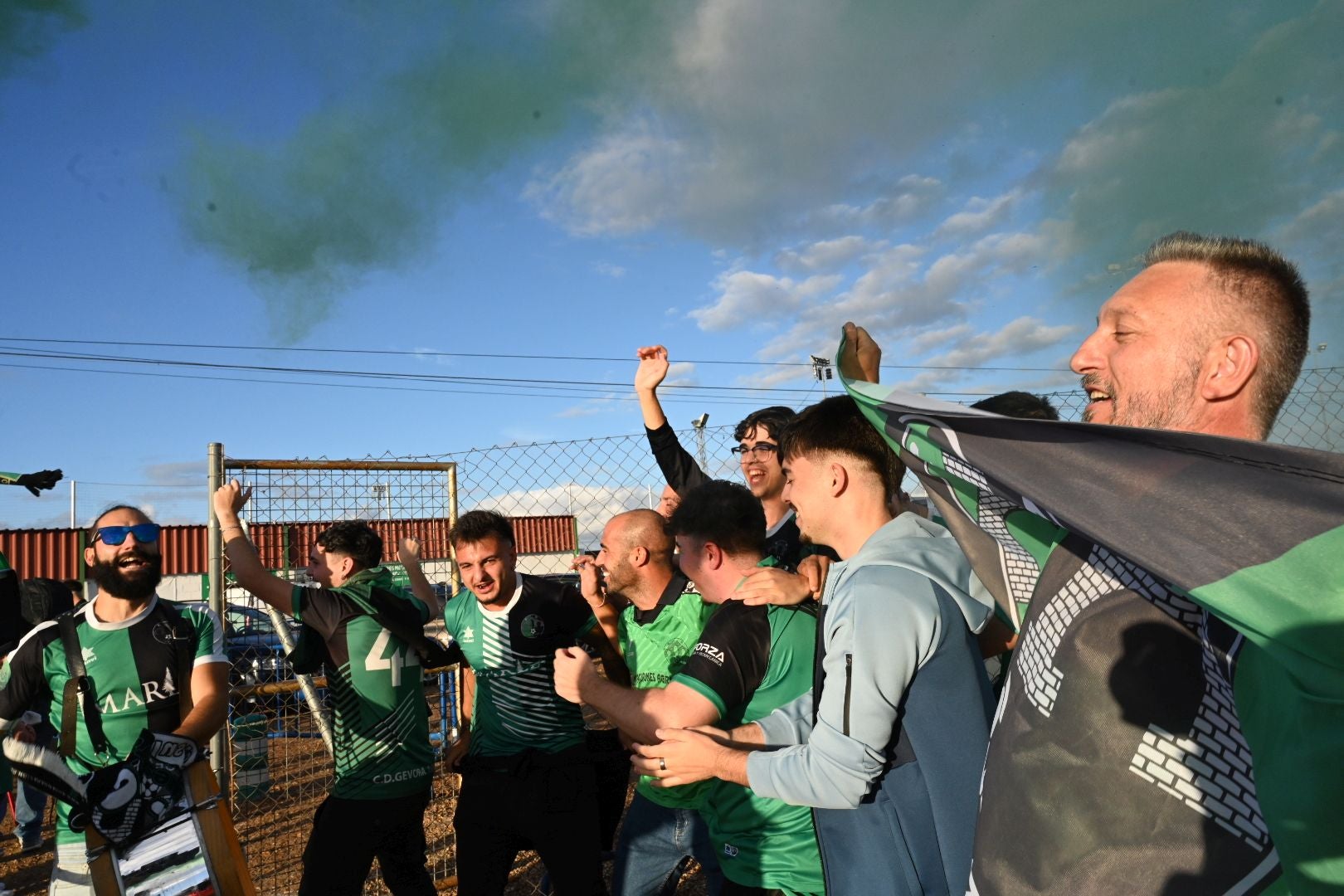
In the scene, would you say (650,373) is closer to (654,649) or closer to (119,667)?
(654,649)

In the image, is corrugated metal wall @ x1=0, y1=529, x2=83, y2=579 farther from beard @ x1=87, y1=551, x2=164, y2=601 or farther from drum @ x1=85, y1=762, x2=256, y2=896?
drum @ x1=85, y1=762, x2=256, y2=896

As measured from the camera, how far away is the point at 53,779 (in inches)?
137

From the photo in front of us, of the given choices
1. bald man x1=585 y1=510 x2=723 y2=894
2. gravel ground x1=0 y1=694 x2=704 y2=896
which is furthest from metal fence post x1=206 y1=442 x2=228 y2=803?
bald man x1=585 y1=510 x2=723 y2=894

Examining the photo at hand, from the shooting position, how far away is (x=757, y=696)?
264cm

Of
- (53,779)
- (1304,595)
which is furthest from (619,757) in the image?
(1304,595)

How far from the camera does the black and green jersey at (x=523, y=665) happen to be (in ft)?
13.0

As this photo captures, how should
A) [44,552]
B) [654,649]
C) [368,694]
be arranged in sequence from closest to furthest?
[654,649] → [368,694] → [44,552]

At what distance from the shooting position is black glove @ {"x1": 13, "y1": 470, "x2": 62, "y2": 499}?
6.04 meters

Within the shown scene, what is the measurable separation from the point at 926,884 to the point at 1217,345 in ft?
4.30

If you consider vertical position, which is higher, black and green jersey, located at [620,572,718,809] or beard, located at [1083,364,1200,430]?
beard, located at [1083,364,1200,430]

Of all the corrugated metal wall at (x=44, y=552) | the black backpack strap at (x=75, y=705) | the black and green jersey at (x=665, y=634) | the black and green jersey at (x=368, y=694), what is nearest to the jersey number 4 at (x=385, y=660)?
the black and green jersey at (x=368, y=694)

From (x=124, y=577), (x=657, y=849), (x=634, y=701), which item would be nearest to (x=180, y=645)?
(x=124, y=577)

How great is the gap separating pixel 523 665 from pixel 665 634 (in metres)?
0.83

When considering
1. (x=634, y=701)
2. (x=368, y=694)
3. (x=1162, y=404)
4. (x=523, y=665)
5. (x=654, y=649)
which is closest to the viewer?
(x=1162, y=404)
